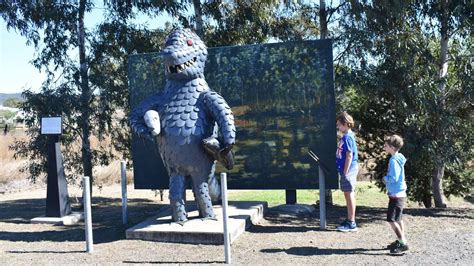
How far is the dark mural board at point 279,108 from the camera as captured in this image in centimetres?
808

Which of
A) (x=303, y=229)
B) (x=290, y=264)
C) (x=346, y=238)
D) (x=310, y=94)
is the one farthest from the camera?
(x=310, y=94)

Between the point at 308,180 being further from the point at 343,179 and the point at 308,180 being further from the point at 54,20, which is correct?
the point at 54,20

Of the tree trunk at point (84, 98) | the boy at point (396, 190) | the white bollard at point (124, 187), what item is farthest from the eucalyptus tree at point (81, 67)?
the boy at point (396, 190)

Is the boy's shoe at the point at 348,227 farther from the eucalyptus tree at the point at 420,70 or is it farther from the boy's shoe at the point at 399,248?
the eucalyptus tree at the point at 420,70

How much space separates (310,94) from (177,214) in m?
2.68

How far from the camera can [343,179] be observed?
6875 millimetres

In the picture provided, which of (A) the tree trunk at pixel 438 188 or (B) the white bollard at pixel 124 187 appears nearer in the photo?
(B) the white bollard at pixel 124 187

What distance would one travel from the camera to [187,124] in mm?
6797

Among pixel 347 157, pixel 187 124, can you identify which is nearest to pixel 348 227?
pixel 347 157

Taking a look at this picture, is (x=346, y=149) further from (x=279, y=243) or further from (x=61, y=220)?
(x=61, y=220)

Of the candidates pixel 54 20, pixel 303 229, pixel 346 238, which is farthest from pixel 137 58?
pixel 346 238

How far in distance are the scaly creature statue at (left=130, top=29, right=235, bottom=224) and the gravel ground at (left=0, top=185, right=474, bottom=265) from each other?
0.82m

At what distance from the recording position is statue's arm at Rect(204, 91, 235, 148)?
6.61m

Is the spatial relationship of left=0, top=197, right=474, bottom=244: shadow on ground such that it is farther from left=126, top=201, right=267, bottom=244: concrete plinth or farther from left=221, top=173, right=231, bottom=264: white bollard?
left=221, top=173, right=231, bottom=264: white bollard
